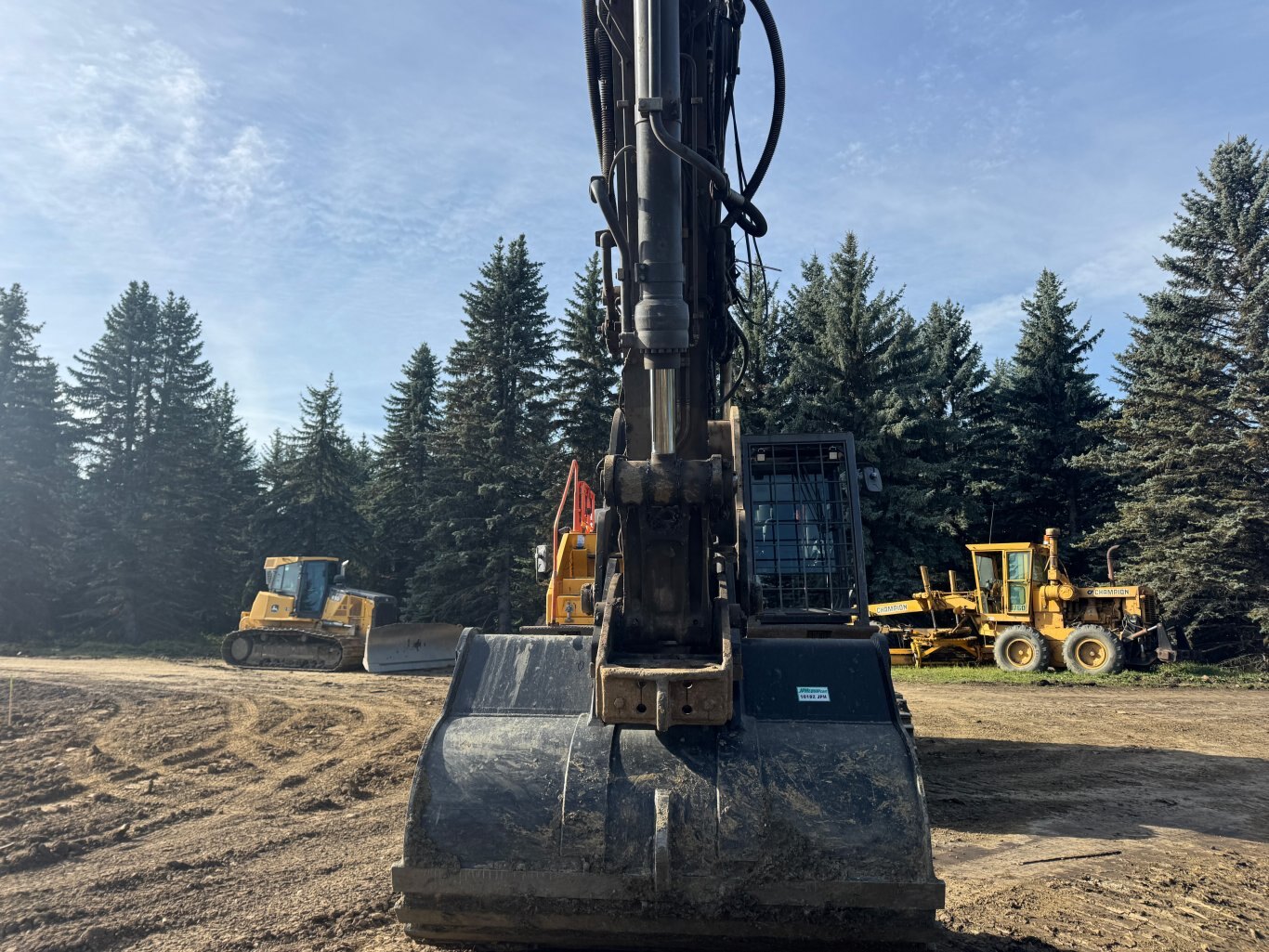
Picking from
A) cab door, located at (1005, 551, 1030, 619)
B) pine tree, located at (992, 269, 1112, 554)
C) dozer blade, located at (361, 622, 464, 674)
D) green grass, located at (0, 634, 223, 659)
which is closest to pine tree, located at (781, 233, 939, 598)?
pine tree, located at (992, 269, 1112, 554)

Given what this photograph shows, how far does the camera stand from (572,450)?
3188cm

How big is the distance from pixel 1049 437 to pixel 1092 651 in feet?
50.7

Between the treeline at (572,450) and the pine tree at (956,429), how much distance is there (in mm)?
124

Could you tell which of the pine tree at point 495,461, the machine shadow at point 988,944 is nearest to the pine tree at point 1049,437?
the pine tree at point 495,461

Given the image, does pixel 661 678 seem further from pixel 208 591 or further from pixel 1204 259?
pixel 208 591

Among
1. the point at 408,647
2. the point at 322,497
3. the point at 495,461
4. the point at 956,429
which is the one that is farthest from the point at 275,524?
the point at 956,429

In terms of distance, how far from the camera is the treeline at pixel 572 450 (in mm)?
23328

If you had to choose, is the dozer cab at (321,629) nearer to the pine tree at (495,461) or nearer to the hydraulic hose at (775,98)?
the pine tree at (495,461)

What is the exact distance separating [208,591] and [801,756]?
37008mm

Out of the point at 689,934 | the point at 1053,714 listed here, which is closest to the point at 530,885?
the point at 689,934

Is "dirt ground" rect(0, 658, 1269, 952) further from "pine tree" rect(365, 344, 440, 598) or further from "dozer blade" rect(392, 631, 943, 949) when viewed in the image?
"pine tree" rect(365, 344, 440, 598)

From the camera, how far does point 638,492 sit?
4.04 metres

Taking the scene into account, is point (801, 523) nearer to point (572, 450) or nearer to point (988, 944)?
point (988, 944)

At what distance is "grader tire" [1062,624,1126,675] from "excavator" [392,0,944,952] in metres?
16.6
